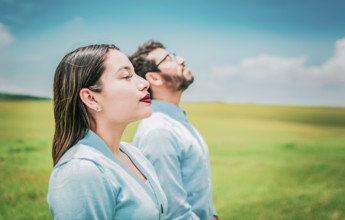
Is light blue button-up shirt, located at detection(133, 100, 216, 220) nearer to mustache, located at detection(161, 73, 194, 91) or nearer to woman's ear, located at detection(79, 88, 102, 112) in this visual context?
mustache, located at detection(161, 73, 194, 91)

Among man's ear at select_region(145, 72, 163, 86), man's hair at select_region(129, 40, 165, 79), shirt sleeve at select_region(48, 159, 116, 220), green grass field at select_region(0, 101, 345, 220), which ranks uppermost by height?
man's hair at select_region(129, 40, 165, 79)

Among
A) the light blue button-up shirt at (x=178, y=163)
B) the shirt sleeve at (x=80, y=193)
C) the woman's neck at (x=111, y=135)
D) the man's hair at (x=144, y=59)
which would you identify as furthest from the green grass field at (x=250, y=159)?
the shirt sleeve at (x=80, y=193)

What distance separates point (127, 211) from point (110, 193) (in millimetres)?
79

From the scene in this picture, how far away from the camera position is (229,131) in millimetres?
Answer: 8414

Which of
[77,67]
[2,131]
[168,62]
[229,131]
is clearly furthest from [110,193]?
[229,131]

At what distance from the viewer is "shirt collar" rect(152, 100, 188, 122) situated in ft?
7.33

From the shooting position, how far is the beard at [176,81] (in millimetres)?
2279

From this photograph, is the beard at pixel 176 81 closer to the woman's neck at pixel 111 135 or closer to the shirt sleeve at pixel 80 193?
the woman's neck at pixel 111 135

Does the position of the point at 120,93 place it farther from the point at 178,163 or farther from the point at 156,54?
the point at 156,54

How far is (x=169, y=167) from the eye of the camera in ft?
6.31

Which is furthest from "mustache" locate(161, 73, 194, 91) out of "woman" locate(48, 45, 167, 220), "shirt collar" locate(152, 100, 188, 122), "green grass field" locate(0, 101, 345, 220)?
"green grass field" locate(0, 101, 345, 220)

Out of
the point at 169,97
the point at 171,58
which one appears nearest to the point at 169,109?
the point at 169,97

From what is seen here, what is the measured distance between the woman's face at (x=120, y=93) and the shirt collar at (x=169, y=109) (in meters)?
0.83

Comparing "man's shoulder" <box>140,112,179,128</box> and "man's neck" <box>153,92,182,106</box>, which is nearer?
"man's shoulder" <box>140,112,179,128</box>
